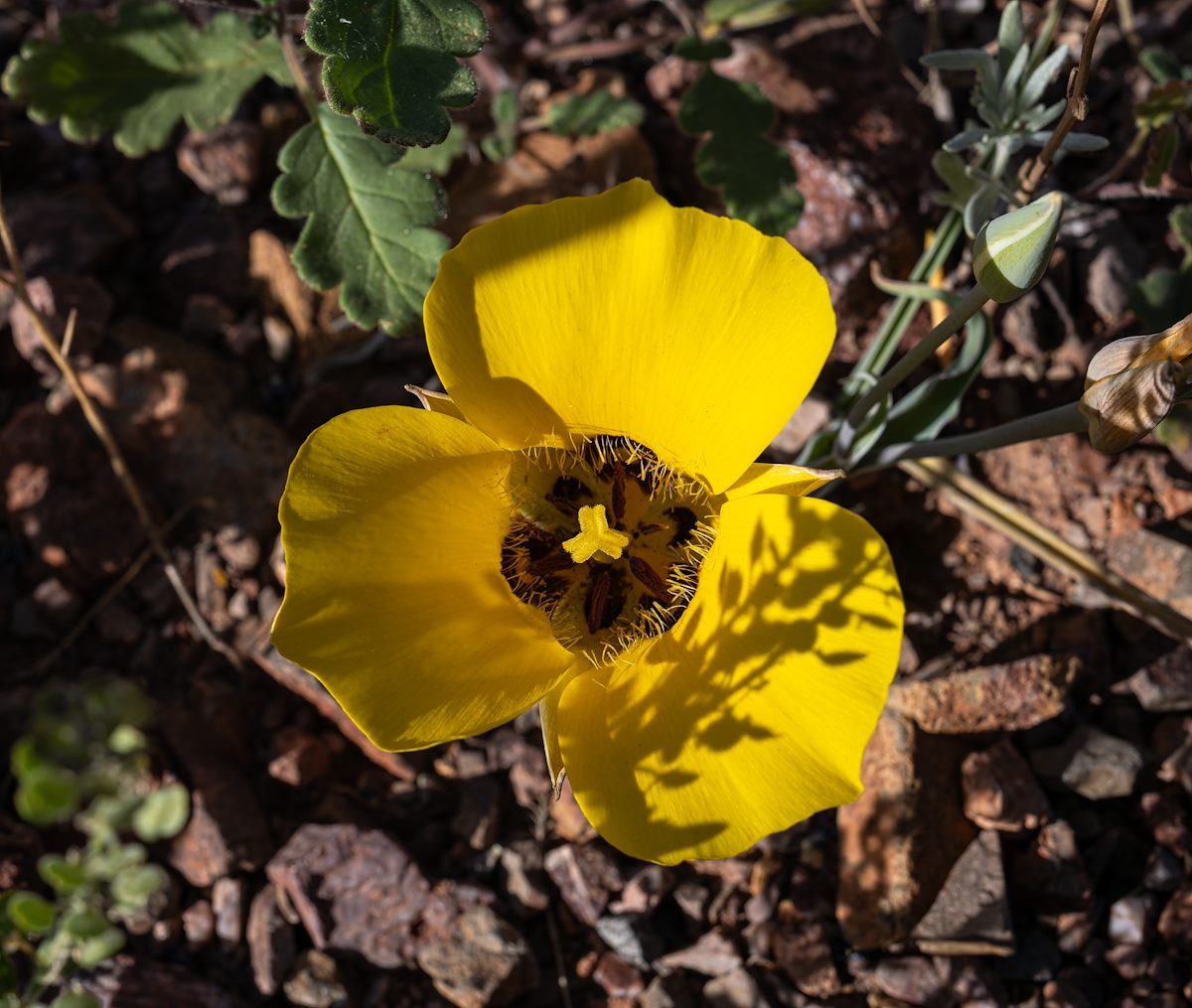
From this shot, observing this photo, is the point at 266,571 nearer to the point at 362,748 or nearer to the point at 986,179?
the point at 362,748

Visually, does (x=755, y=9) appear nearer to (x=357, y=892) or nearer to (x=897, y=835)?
(x=897, y=835)

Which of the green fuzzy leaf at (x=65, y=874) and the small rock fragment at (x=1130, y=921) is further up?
the small rock fragment at (x=1130, y=921)

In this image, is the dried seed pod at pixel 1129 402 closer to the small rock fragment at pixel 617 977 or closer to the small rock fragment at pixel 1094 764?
the small rock fragment at pixel 1094 764

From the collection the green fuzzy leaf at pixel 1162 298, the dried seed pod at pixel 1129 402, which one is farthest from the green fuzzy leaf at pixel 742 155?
the dried seed pod at pixel 1129 402

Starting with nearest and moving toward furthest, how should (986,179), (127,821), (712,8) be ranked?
(986,179) < (127,821) < (712,8)

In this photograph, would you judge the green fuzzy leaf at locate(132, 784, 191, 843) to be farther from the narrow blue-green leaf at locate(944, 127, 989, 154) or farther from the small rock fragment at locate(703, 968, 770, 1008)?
the narrow blue-green leaf at locate(944, 127, 989, 154)

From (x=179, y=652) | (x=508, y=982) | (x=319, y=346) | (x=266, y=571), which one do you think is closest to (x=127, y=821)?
(x=179, y=652)
